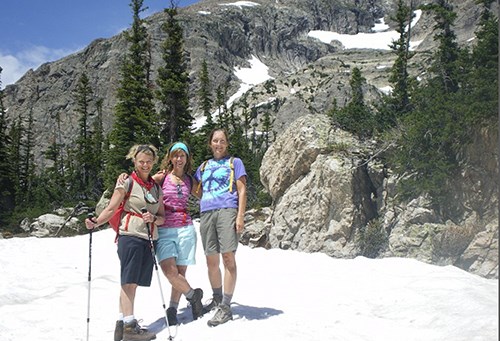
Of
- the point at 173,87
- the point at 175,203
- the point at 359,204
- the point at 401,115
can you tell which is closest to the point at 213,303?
the point at 175,203

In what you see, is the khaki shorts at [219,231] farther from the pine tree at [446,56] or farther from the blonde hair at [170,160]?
the pine tree at [446,56]

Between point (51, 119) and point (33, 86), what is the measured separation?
14.3 meters

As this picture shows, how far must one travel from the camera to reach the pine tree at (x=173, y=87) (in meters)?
24.5

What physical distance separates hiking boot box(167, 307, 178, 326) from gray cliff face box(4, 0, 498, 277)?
4919mm

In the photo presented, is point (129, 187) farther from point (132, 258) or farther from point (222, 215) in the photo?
point (222, 215)

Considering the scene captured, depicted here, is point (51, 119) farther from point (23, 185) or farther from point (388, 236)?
point (388, 236)

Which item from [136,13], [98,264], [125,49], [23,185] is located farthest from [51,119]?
[98,264]

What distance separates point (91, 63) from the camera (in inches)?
4326

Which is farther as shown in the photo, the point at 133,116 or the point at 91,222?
the point at 133,116

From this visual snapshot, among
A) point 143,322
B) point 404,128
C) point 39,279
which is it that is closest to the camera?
point 143,322

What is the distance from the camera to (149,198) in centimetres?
446

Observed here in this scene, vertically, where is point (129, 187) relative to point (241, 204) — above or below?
above

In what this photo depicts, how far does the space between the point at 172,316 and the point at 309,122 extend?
888 centimetres

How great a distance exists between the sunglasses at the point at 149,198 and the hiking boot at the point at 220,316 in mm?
1333
